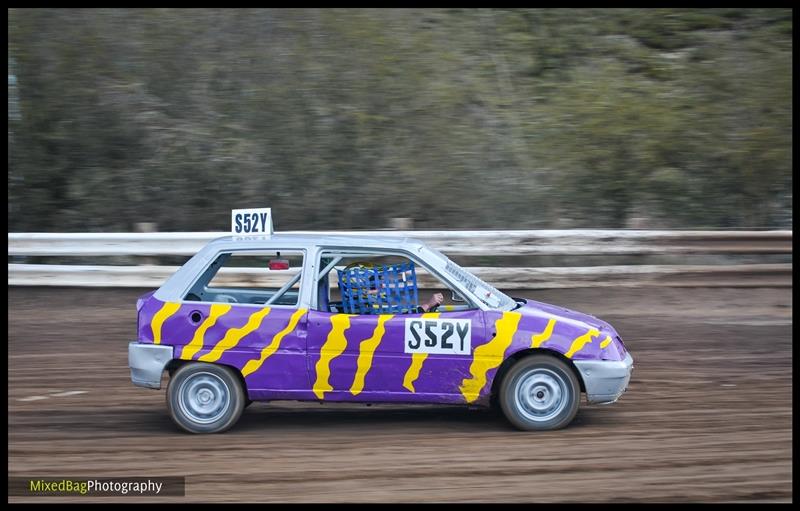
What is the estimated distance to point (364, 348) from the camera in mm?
6969

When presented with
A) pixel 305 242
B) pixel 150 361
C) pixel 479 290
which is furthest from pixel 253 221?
pixel 479 290

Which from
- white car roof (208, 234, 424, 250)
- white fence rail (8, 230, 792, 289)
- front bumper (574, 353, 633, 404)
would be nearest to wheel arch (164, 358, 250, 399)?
white car roof (208, 234, 424, 250)

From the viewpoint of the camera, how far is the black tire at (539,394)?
275 inches

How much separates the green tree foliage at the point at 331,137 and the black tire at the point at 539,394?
730 centimetres

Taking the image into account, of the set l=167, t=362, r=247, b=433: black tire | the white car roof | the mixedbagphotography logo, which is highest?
the white car roof

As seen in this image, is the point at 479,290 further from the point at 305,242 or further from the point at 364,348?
the point at 305,242

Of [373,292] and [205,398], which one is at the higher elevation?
[373,292]

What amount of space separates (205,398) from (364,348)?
1307 millimetres

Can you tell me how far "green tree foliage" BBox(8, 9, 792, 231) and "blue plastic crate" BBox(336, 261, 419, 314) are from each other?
7115 mm

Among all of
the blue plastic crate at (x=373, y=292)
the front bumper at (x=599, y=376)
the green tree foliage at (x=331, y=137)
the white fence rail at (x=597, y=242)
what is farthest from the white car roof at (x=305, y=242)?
the green tree foliage at (x=331, y=137)

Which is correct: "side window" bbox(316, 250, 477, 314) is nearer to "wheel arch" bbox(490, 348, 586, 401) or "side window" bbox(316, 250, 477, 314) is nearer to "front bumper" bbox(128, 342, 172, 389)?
"wheel arch" bbox(490, 348, 586, 401)

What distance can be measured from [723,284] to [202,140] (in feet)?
26.7

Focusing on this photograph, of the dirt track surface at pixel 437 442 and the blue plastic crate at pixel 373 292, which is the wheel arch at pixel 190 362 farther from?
the blue plastic crate at pixel 373 292

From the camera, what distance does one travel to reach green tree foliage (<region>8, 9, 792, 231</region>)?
14438 mm
